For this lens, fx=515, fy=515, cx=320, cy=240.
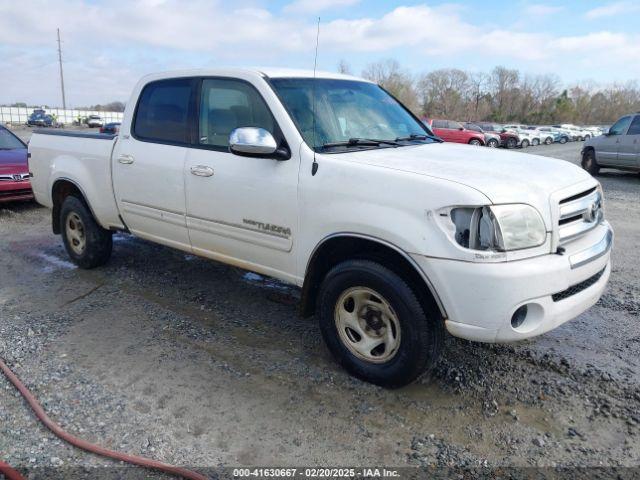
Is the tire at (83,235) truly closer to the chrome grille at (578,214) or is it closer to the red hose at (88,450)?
the red hose at (88,450)

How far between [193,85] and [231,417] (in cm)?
268

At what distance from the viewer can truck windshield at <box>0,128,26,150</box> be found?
9962 millimetres

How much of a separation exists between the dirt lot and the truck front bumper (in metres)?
0.59

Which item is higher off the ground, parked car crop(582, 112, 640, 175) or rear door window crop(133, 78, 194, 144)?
Answer: rear door window crop(133, 78, 194, 144)

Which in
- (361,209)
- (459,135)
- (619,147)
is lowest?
(459,135)

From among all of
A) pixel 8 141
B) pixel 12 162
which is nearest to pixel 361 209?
pixel 12 162

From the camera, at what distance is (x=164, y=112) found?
4.49 m

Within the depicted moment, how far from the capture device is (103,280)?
212 inches

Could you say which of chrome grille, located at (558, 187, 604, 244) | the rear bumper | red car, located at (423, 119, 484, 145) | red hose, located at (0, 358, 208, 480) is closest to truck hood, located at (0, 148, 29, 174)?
the rear bumper

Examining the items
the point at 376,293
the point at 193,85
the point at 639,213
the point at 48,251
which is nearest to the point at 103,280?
the point at 48,251

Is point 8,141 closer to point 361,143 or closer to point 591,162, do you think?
point 361,143

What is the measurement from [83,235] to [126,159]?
1453mm

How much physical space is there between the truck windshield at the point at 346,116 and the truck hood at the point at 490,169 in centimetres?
21

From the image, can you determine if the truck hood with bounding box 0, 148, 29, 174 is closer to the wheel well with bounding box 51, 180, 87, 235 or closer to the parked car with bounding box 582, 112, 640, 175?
the wheel well with bounding box 51, 180, 87, 235
